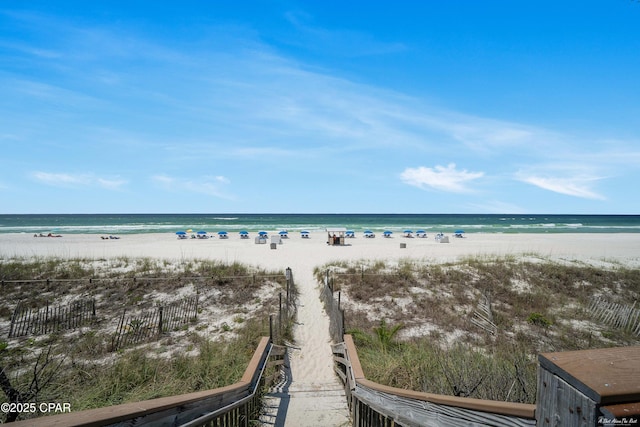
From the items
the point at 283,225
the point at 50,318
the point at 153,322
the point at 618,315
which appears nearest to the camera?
the point at 153,322

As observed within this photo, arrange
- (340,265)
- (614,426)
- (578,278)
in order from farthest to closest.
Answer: (340,265), (578,278), (614,426)

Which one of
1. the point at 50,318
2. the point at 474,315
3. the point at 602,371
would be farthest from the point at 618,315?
the point at 50,318

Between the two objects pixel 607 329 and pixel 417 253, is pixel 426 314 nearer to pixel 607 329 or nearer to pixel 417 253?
pixel 607 329

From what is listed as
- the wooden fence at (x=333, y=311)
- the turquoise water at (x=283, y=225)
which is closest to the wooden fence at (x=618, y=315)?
the wooden fence at (x=333, y=311)

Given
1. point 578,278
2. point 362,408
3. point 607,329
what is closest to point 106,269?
point 362,408

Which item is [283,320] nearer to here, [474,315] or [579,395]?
[474,315]

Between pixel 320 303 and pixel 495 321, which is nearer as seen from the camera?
pixel 495 321

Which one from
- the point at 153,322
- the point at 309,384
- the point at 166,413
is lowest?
the point at 309,384
